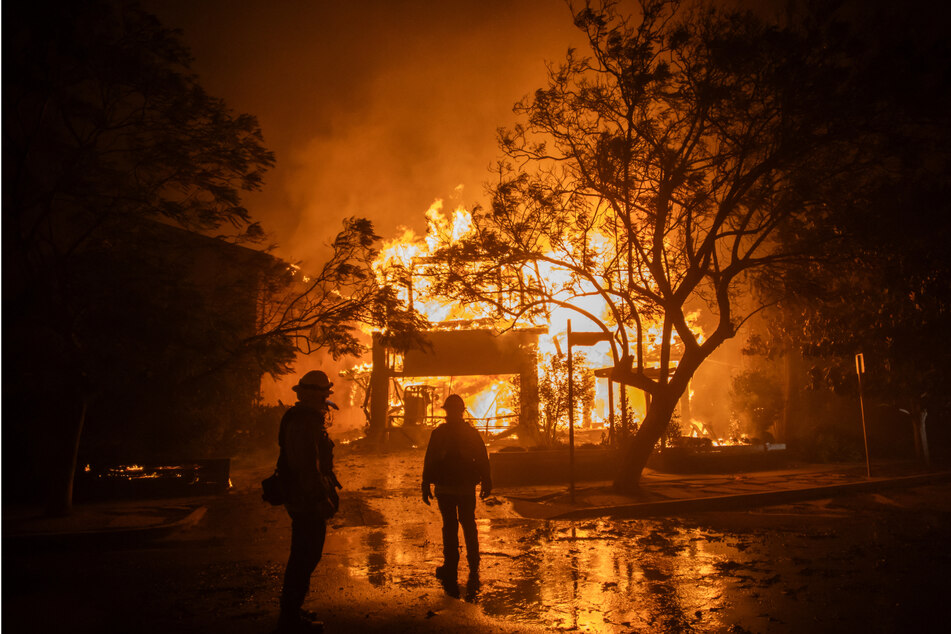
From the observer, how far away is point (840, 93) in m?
12.1

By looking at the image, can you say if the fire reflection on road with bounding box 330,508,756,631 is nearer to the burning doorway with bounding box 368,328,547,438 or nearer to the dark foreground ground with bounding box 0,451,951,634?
the dark foreground ground with bounding box 0,451,951,634

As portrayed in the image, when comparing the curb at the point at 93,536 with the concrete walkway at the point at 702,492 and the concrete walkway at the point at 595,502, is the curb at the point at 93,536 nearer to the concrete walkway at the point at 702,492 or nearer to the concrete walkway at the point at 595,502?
the concrete walkway at the point at 595,502

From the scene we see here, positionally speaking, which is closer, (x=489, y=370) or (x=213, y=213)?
(x=213, y=213)

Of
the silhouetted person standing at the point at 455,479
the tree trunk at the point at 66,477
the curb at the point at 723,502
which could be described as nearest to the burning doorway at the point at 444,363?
the curb at the point at 723,502

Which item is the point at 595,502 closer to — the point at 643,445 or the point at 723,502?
the point at 643,445

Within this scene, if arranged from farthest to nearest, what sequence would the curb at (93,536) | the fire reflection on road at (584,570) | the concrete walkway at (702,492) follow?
the concrete walkway at (702,492)
the curb at (93,536)
the fire reflection on road at (584,570)

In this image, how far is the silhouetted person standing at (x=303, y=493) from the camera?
4.75m

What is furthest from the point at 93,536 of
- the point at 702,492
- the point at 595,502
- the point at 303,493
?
the point at 702,492

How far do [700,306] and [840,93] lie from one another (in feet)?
115

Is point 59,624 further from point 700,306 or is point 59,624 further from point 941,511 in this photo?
point 700,306

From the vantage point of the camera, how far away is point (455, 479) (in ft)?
21.3

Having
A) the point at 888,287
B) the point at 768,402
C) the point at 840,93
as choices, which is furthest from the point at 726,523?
the point at 768,402

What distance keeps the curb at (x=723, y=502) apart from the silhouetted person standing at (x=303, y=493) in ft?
20.8

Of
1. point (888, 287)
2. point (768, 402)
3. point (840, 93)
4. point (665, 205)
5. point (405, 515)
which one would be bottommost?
point (405, 515)
